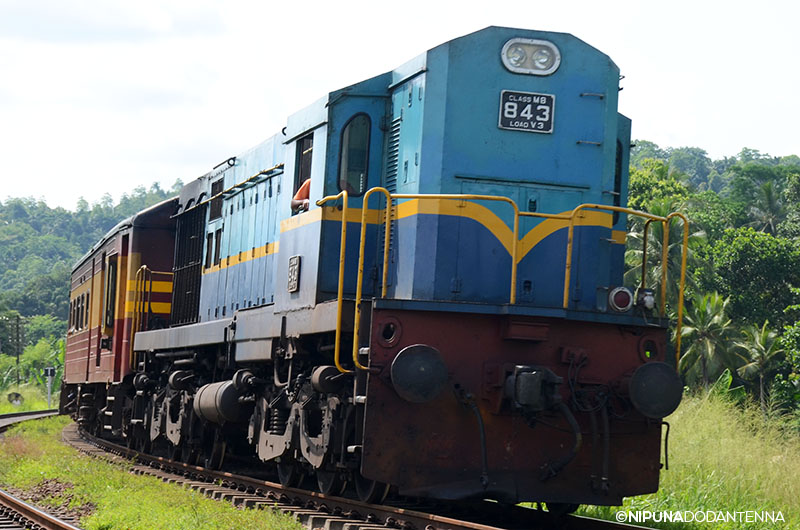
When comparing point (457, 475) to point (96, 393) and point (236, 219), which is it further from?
point (96, 393)

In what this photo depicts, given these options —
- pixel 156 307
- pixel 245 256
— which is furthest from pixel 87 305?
pixel 245 256

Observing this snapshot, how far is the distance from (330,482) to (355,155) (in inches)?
121

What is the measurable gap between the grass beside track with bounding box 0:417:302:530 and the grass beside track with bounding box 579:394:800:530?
12.6 ft

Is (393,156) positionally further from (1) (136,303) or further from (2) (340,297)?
(1) (136,303)

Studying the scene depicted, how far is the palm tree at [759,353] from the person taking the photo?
40375mm

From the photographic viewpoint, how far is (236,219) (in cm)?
1395

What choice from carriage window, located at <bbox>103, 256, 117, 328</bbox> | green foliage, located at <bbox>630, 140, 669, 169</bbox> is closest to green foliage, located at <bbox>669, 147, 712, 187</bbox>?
green foliage, located at <bbox>630, 140, 669, 169</bbox>

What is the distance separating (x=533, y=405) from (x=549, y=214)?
173cm

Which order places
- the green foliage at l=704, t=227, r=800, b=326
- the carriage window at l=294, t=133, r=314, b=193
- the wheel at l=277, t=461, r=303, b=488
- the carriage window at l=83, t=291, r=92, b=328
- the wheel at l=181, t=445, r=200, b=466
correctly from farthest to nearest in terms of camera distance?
the green foliage at l=704, t=227, r=800, b=326 → the carriage window at l=83, t=291, r=92, b=328 → the wheel at l=181, t=445, r=200, b=466 → the wheel at l=277, t=461, r=303, b=488 → the carriage window at l=294, t=133, r=314, b=193

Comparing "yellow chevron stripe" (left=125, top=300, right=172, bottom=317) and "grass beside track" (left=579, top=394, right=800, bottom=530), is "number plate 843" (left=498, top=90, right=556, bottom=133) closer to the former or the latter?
"grass beside track" (left=579, top=394, right=800, bottom=530)

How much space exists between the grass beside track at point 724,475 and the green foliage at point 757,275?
95.3 ft

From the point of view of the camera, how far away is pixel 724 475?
1252cm

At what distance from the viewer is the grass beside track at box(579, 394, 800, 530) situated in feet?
35.7

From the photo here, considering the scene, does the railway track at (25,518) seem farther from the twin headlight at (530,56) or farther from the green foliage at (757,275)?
the green foliage at (757,275)
